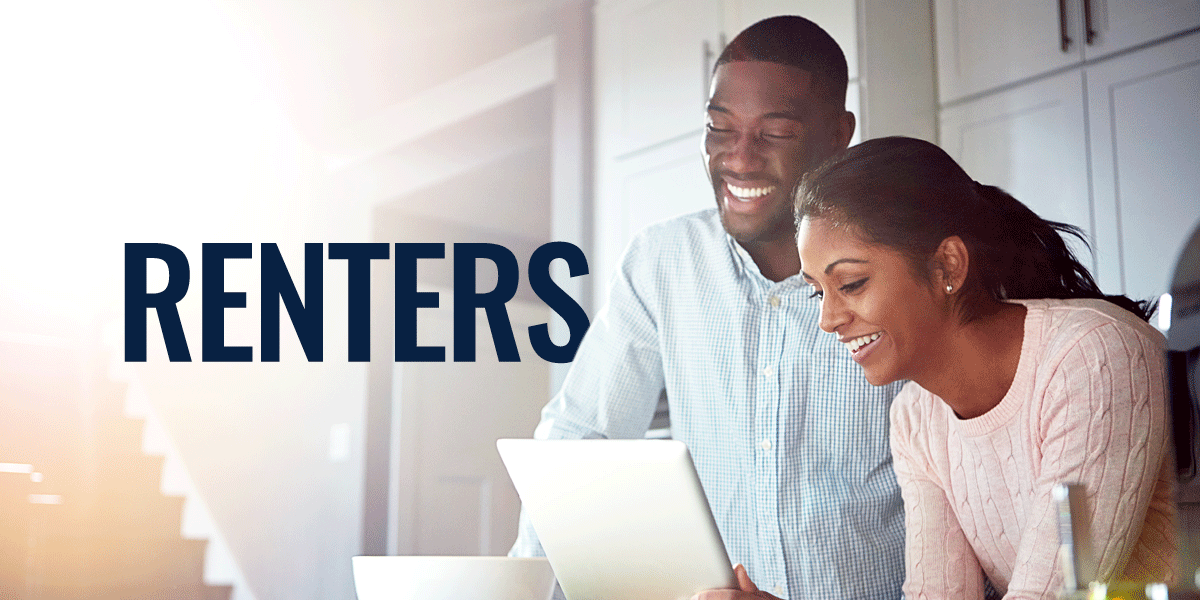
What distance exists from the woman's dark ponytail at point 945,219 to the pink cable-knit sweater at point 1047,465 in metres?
0.06

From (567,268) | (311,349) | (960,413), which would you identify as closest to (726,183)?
(960,413)

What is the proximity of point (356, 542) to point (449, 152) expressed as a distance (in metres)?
1.68

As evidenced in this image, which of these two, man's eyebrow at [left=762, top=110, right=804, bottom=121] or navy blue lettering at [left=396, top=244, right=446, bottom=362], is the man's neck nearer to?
man's eyebrow at [left=762, top=110, right=804, bottom=121]

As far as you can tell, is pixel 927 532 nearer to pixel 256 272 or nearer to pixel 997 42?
pixel 997 42

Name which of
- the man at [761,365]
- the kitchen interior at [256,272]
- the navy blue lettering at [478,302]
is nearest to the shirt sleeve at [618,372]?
the man at [761,365]

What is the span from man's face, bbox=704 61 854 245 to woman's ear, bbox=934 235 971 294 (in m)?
0.39

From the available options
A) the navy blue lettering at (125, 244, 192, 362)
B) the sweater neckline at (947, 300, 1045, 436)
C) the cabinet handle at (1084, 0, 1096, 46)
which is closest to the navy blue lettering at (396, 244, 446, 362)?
the navy blue lettering at (125, 244, 192, 362)

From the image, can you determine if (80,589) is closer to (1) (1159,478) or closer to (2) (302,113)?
(2) (302,113)

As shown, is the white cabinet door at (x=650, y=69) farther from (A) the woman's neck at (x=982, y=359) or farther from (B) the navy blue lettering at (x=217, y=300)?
(B) the navy blue lettering at (x=217, y=300)

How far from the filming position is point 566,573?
104 cm

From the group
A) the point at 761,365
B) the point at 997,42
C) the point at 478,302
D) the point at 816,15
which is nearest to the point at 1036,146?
the point at 997,42

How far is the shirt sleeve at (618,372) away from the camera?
1577 mm

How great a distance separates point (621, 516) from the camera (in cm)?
95

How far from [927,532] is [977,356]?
208 mm
